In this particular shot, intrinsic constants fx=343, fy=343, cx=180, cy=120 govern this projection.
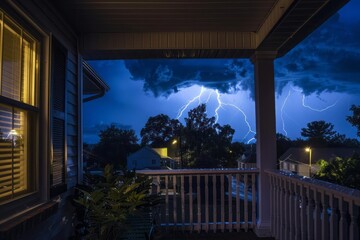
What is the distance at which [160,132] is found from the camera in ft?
29.6

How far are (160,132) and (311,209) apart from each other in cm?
644

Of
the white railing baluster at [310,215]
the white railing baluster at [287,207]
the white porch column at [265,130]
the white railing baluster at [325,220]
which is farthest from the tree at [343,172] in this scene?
the white railing baluster at [325,220]

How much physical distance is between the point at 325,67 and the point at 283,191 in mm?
40765

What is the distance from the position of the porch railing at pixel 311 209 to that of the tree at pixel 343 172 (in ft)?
40.1

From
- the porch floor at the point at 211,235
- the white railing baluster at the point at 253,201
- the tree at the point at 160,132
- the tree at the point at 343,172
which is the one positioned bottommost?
the tree at the point at 343,172

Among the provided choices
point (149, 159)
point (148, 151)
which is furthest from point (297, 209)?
point (148, 151)

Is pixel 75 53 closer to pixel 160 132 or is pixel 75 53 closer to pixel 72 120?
pixel 72 120

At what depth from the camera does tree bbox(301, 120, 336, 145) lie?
2693 cm

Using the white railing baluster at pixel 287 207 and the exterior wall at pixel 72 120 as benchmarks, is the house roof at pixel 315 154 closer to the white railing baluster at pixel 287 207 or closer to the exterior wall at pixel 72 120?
the white railing baluster at pixel 287 207

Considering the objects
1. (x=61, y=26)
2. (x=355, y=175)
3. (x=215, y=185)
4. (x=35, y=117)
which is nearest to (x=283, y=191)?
(x=215, y=185)

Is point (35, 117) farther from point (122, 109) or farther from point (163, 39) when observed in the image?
point (122, 109)

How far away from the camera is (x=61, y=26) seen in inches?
127

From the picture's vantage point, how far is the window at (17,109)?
2.13 metres

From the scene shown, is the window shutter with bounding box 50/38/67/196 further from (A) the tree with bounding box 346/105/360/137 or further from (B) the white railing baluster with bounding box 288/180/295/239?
(A) the tree with bounding box 346/105/360/137
